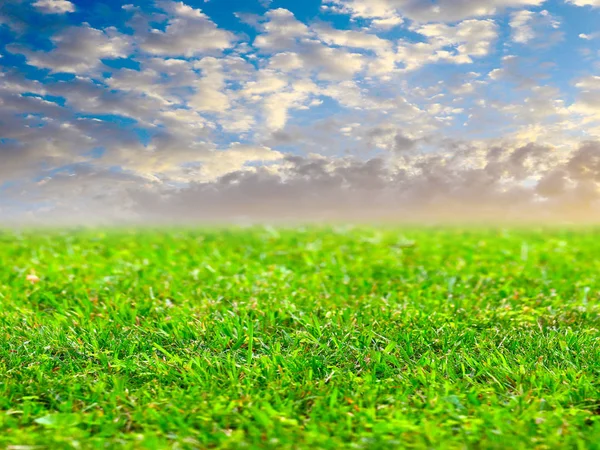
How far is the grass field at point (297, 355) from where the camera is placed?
2602 mm

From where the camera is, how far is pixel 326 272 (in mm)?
5844

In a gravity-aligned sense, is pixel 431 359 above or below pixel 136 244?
below

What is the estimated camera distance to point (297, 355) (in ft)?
11.1

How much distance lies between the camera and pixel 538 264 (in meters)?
6.50

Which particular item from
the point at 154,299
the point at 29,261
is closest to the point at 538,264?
the point at 154,299

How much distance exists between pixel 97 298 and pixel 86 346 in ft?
4.25

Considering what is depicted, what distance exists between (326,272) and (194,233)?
159 inches

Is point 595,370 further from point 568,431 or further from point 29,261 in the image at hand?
point 29,261

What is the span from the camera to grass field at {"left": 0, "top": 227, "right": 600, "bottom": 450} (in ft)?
8.54

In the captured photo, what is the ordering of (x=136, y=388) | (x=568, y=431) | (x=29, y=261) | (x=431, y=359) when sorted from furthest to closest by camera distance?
(x=29, y=261) → (x=431, y=359) → (x=136, y=388) → (x=568, y=431)

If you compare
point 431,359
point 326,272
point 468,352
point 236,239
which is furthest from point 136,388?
point 236,239

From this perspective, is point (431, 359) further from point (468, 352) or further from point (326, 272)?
point (326, 272)

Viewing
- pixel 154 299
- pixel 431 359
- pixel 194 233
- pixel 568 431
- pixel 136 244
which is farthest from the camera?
pixel 194 233

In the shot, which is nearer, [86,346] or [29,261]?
[86,346]
